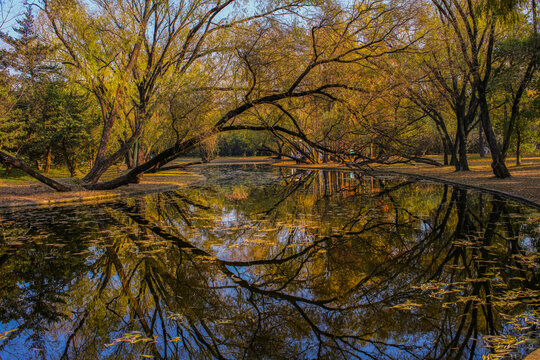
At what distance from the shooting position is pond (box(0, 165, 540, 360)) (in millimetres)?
3584

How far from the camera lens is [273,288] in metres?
5.02

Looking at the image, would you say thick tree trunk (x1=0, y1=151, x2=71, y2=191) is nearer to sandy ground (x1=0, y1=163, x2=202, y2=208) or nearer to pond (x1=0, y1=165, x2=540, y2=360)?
sandy ground (x1=0, y1=163, x2=202, y2=208)

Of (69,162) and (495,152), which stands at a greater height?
(69,162)

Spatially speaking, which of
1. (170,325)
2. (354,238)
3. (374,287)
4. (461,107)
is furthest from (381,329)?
(461,107)

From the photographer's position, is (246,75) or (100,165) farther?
(100,165)

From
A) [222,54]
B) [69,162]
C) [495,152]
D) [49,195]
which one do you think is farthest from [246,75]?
[69,162]

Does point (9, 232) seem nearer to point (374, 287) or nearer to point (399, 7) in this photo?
point (374, 287)

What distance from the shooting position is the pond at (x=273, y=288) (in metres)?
3.58

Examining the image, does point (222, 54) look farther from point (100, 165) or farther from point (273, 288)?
Answer: point (273, 288)

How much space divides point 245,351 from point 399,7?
964 cm

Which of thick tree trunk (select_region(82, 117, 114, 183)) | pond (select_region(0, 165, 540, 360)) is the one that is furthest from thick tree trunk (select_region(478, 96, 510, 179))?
thick tree trunk (select_region(82, 117, 114, 183))

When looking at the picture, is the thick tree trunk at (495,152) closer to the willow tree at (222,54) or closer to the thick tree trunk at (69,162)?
the willow tree at (222,54)

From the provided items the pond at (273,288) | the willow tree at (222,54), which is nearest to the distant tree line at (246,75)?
the willow tree at (222,54)

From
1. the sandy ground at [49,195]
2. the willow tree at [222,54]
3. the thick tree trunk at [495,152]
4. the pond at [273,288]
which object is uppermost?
the willow tree at [222,54]
